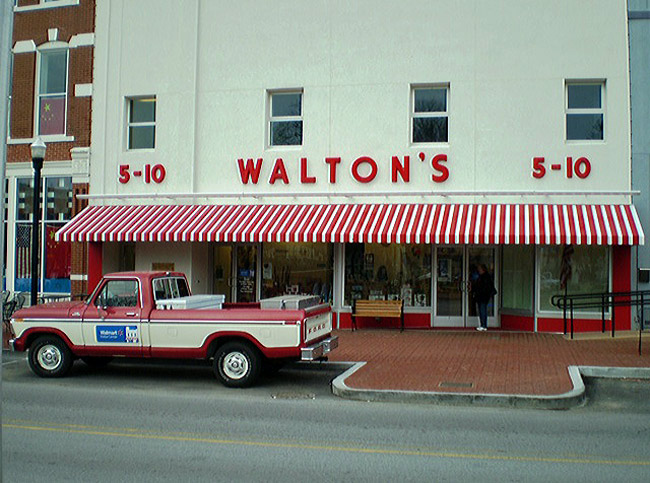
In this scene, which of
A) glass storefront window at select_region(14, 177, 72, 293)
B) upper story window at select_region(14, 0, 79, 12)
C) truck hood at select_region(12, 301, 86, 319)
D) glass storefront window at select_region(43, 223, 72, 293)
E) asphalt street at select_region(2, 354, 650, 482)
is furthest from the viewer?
glass storefront window at select_region(43, 223, 72, 293)

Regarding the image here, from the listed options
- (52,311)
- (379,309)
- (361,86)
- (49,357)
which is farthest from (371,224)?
(49,357)

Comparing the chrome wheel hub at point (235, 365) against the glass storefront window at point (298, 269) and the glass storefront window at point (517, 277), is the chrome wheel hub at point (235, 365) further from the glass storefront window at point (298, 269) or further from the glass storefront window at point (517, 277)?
the glass storefront window at point (517, 277)

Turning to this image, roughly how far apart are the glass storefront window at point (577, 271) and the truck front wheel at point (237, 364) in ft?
29.7

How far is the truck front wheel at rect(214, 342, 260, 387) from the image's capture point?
423 inches

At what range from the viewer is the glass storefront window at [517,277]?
1728cm

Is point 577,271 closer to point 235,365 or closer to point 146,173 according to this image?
point 235,365

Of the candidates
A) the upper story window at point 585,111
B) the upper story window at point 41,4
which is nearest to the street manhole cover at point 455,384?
the upper story window at point 585,111

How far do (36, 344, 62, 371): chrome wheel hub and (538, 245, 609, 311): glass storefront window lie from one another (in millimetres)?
11319

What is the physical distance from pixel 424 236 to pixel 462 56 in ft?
16.1

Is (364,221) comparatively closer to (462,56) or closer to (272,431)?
(462,56)

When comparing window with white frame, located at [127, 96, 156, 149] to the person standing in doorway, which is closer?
the person standing in doorway

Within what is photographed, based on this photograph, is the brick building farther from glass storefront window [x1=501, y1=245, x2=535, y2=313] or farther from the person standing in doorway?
glass storefront window [x1=501, y1=245, x2=535, y2=313]

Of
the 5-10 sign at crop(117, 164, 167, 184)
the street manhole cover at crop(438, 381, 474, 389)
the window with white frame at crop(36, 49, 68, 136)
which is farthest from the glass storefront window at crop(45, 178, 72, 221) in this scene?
the street manhole cover at crop(438, 381, 474, 389)

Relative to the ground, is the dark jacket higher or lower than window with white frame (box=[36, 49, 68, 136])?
lower
